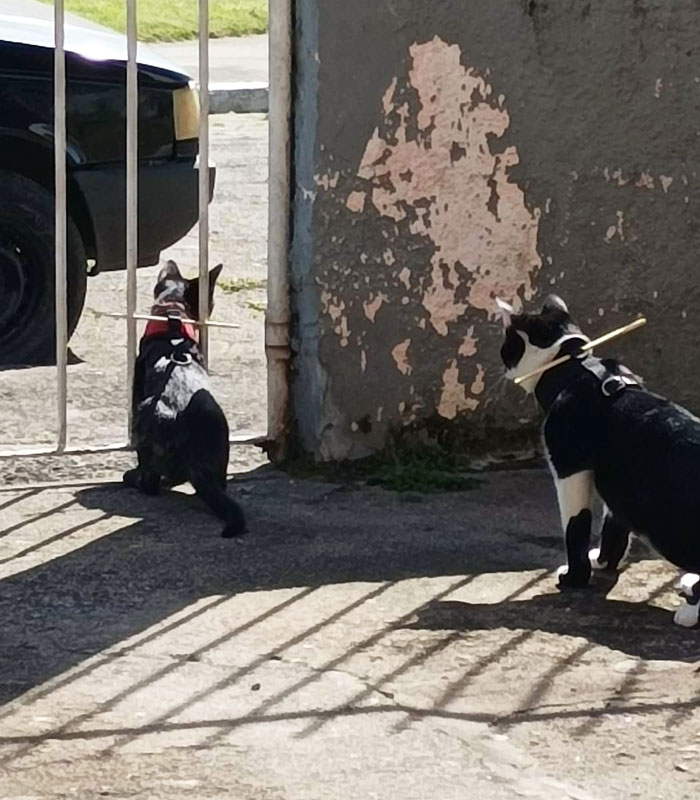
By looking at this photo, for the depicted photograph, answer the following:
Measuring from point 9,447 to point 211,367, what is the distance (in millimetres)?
1392

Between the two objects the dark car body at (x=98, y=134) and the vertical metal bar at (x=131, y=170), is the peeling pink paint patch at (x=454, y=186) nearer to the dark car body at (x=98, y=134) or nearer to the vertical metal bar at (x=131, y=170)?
the vertical metal bar at (x=131, y=170)

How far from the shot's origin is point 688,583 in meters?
5.08

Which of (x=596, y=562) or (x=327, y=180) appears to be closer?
(x=596, y=562)

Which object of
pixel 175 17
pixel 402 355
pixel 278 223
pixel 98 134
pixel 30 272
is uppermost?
pixel 175 17

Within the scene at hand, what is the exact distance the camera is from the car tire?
7.38m

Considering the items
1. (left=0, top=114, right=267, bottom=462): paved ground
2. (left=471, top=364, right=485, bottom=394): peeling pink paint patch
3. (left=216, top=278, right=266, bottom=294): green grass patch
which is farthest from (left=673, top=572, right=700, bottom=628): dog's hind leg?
(left=216, top=278, right=266, bottom=294): green grass patch

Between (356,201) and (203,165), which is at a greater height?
(203,165)

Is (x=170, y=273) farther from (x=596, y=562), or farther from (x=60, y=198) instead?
(x=596, y=562)

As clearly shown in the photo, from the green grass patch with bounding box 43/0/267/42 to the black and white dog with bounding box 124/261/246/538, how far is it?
11.4 m

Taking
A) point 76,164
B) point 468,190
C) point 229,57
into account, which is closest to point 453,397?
point 468,190

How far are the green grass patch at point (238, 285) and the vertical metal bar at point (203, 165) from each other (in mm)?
2686

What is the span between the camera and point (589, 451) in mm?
5109

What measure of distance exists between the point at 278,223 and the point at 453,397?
2.93 ft

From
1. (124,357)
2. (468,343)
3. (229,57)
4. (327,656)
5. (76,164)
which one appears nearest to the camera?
(327,656)
